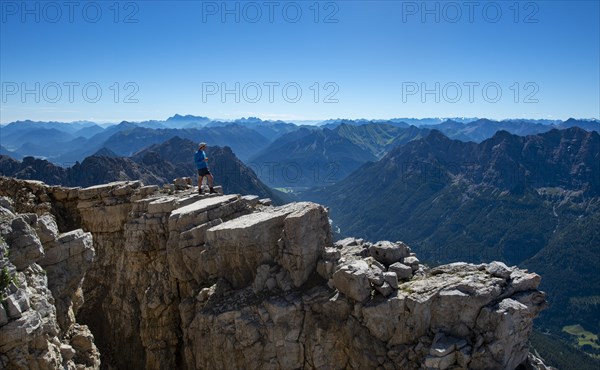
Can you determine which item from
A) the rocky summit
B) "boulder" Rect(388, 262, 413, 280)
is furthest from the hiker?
"boulder" Rect(388, 262, 413, 280)

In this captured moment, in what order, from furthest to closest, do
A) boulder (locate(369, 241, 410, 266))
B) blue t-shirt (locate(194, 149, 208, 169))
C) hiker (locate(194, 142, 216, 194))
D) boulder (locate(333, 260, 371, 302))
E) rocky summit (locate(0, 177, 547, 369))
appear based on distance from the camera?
blue t-shirt (locate(194, 149, 208, 169))
hiker (locate(194, 142, 216, 194))
boulder (locate(369, 241, 410, 266))
boulder (locate(333, 260, 371, 302))
rocky summit (locate(0, 177, 547, 369))

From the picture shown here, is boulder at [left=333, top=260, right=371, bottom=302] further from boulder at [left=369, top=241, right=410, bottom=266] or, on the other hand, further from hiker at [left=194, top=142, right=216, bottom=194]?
hiker at [left=194, top=142, right=216, bottom=194]

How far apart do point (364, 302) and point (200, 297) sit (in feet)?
38.9

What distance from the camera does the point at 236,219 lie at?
1297 inches

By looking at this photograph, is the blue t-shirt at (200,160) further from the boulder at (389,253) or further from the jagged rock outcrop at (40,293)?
the boulder at (389,253)

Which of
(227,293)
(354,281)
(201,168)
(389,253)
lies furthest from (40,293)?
(389,253)

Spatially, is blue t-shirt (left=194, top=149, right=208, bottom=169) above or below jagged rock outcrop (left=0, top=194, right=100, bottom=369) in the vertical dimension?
above

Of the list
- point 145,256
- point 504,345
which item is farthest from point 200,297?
point 504,345

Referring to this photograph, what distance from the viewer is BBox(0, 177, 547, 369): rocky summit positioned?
23.3 meters

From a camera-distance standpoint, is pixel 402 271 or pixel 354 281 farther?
pixel 402 271

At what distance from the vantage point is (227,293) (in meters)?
30.3

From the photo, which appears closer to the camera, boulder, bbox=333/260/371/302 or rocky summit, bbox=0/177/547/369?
rocky summit, bbox=0/177/547/369

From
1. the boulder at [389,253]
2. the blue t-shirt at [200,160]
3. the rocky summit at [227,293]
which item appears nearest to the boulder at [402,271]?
the rocky summit at [227,293]

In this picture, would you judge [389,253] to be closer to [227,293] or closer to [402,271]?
[402,271]
